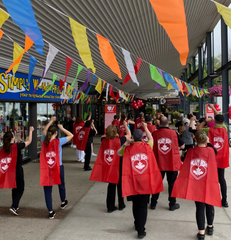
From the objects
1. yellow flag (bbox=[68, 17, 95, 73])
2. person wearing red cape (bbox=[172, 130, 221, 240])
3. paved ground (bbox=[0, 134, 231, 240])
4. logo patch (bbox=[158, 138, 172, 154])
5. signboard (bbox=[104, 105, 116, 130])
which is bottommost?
paved ground (bbox=[0, 134, 231, 240])

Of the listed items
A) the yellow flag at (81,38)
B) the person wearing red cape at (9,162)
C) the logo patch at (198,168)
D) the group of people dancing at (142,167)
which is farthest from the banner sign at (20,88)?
the logo patch at (198,168)

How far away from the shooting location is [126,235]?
3.78 m

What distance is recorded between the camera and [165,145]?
4699 mm

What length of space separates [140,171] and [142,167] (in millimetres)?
66

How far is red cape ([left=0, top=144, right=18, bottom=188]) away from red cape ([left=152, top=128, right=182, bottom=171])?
97.8 inches

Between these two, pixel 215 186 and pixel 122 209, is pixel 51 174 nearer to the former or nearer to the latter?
pixel 122 209

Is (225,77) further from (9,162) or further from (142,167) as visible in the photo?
(9,162)

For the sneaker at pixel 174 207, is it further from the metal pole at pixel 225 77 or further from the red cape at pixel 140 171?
the metal pole at pixel 225 77

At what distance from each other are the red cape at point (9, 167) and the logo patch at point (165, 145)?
2.50m

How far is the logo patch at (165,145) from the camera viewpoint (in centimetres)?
467

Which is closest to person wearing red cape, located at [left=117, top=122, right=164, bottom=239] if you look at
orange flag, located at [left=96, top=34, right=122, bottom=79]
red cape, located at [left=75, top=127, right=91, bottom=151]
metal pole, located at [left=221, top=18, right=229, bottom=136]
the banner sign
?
orange flag, located at [left=96, top=34, right=122, bottom=79]

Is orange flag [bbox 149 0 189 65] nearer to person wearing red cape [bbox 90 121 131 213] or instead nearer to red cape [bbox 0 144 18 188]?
person wearing red cape [bbox 90 121 131 213]

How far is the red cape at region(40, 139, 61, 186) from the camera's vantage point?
14.1 feet

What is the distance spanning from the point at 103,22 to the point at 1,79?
3384 mm
